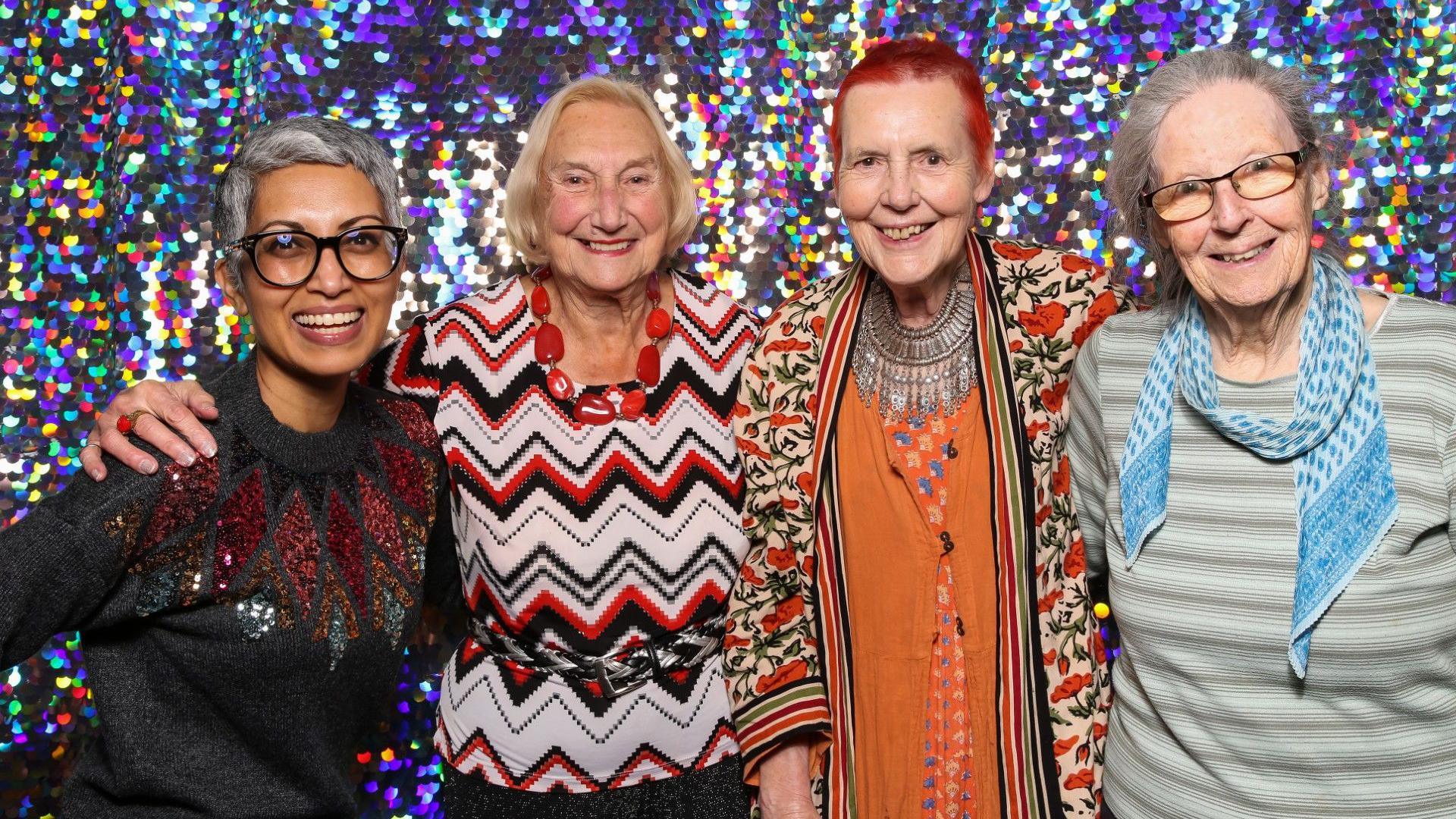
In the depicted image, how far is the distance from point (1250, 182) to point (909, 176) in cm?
Answer: 46

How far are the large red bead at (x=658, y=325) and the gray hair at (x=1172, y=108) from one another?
73 cm

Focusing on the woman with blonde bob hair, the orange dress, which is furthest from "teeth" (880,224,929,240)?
the woman with blonde bob hair

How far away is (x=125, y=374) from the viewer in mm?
2184

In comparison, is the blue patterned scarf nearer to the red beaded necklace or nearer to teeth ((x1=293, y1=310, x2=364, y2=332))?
the red beaded necklace

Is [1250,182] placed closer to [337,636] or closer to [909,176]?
[909,176]

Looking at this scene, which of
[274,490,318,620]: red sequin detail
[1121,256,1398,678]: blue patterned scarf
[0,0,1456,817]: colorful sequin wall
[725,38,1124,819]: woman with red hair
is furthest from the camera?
[0,0,1456,817]: colorful sequin wall

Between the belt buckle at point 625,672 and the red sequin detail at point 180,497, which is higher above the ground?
the red sequin detail at point 180,497

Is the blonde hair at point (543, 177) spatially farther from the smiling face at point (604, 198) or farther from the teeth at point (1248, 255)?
the teeth at point (1248, 255)

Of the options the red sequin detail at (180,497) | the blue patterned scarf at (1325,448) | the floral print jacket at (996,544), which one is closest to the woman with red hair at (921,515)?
the floral print jacket at (996,544)

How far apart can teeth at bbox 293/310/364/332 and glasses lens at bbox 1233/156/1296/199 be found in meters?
1.17

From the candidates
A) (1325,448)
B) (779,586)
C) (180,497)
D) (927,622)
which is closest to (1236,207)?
(1325,448)

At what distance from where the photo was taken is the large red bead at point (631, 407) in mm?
1903

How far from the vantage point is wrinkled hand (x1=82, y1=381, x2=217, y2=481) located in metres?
1.54

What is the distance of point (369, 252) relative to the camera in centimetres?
170
